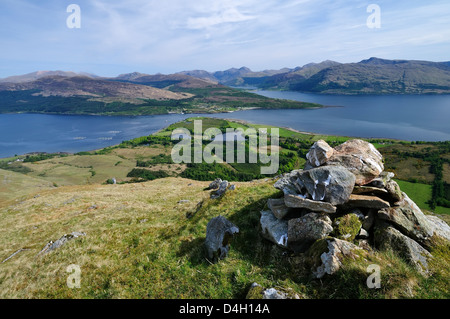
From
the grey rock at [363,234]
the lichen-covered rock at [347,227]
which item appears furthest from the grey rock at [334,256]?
the grey rock at [363,234]

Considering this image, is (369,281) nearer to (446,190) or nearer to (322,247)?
(322,247)

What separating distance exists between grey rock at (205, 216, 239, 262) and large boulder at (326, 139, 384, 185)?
8.58 m

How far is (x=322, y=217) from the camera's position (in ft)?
41.5

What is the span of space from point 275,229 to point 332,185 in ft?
14.7

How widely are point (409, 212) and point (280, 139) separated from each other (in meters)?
189

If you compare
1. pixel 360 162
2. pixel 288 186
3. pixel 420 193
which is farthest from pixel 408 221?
pixel 420 193

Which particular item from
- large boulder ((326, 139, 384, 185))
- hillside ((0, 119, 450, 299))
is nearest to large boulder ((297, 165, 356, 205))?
large boulder ((326, 139, 384, 185))

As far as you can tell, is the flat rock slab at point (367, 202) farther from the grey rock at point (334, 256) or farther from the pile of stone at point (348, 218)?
the grey rock at point (334, 256)

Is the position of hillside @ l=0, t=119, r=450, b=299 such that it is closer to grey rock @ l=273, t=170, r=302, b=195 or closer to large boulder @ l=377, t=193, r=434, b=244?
large boulder @ l=377, t=193, r=434, b=244

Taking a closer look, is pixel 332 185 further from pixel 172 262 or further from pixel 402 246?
pixel 172 262

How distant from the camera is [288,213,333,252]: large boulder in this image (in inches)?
480

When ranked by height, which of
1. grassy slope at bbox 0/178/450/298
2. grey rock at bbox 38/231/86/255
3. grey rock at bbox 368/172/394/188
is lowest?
grey rock at bbox 38/231/86/255
